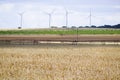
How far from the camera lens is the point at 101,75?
20.3 meters

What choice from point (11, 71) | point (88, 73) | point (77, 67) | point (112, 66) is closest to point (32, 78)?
point (11, 71)

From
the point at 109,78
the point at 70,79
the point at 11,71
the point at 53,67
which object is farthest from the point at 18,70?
the point at 109,78

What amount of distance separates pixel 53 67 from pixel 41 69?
129 cm

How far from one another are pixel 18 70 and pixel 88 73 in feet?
16.5

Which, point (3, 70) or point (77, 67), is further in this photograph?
point (77, 67)

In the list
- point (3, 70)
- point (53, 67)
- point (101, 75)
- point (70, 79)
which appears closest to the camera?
point (70, 79)

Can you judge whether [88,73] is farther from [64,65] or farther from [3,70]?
[3,70]

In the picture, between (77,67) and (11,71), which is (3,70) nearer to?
(11,71)

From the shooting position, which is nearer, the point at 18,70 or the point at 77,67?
the point at 18,70

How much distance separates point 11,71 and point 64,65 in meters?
5.21

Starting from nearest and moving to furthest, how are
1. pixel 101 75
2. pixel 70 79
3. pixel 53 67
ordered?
pixel 70 79 < pixel 101 75 < pixel 53 67

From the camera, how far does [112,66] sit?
24781 millimetres

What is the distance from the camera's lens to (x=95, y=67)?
2400cm

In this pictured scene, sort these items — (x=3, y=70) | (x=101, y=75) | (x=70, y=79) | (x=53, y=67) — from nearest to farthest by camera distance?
(x=70, y=79)
(x=101, y=75)
(x=3, y=70)
(x=53, y=67)
